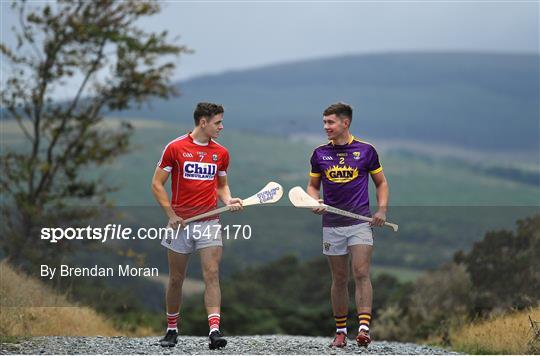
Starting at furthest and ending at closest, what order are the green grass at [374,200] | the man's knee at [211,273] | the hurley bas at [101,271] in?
1. the green grass at [374,200]
2. the hurley bas at [101,271]
3. the man's knee at [211,273]

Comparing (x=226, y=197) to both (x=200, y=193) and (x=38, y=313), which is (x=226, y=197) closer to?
(x=200, y=193)

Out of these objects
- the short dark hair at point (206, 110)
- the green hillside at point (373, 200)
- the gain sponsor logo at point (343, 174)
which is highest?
the short dark hair at point (206, 110)

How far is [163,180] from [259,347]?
2.13m

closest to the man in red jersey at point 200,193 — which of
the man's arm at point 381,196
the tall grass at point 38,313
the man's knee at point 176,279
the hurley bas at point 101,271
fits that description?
the man's knee at point 176,279

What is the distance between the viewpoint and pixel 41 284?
16.4 meters

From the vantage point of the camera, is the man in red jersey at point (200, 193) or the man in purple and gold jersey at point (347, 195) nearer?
the man in red jersey at point (200, 193)

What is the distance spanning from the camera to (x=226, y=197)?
10.3 meters

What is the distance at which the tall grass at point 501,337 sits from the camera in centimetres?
1146

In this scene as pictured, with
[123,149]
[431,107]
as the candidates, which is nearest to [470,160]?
[431,107]

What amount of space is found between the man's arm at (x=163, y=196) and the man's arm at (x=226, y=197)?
0.47 meters

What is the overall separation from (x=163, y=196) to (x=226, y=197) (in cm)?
59

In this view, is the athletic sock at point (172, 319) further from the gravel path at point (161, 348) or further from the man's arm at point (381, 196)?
the man's arm at point (381, 196)

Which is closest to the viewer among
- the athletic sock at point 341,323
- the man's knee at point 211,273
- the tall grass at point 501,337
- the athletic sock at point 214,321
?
the athletic sock at point 214,321

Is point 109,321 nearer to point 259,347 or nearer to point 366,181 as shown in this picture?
point 259,347
